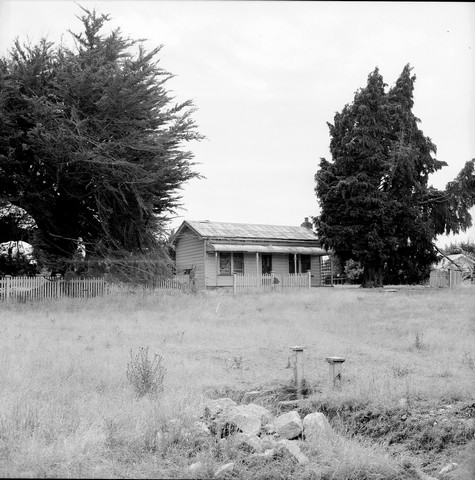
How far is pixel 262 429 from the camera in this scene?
659 centimetres

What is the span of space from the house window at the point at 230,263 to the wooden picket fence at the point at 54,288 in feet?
34.5

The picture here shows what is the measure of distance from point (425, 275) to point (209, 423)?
107 ft

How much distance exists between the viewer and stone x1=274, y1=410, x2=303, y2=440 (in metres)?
6.51

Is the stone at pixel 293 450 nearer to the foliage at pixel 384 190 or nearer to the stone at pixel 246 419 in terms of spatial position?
the stone at pixel 246 419

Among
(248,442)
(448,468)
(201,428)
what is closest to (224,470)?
(248,442)

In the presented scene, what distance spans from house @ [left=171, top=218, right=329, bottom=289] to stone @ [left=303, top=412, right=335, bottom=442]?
85.3ft

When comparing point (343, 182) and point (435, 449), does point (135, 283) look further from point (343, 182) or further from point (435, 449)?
point (435, 449)

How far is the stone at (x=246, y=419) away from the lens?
637 centimetres

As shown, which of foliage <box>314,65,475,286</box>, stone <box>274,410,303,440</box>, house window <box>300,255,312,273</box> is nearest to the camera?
stone <box>274,410,303,440</box>

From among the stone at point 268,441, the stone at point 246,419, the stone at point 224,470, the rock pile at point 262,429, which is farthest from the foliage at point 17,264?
the stone at point 224,470

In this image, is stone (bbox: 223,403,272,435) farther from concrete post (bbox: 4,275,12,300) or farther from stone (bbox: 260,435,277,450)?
concrete post (bbox: 4,275,12,300)

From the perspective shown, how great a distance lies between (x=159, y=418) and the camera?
6.39m

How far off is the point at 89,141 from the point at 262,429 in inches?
695

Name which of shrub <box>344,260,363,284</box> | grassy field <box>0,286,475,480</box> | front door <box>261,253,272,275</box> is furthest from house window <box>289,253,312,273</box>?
grassy field <box>0,286,475,480</box>
